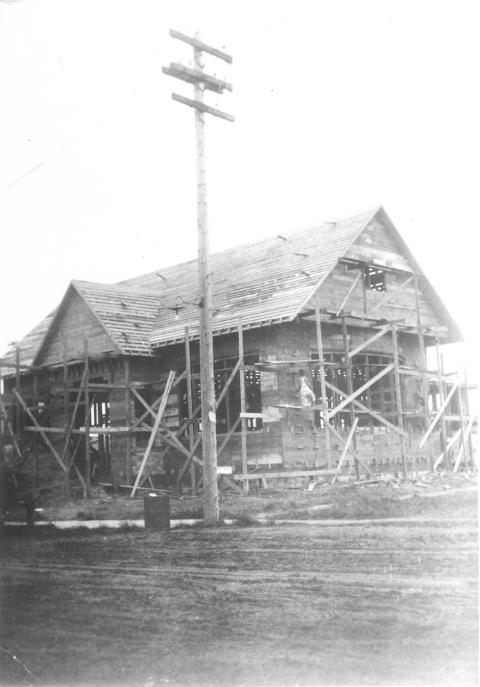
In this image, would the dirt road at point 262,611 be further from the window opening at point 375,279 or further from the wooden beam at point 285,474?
the window opening at point 375,279

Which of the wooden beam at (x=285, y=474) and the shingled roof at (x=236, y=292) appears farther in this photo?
the shingled roof at (x=236, y=292)

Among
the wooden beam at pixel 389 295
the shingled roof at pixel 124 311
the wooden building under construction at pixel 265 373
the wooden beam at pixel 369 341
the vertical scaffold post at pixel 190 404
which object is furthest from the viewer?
the shingled roof at pixel 124 311

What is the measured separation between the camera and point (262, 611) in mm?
6855

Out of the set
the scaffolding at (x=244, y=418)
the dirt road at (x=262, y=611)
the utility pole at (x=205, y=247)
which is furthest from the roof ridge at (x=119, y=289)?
the dirt road at (x=262, y=611)

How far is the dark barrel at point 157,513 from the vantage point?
40.9ft

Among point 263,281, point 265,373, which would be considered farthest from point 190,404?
point 263,281

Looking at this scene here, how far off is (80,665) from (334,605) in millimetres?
2271

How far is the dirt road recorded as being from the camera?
5641mm

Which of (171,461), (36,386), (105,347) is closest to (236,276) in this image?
(105,347)

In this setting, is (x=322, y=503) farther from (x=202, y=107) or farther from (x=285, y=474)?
(x=202, y=107)

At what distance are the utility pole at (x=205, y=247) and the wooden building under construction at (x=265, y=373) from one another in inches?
182

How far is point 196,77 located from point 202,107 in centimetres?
50

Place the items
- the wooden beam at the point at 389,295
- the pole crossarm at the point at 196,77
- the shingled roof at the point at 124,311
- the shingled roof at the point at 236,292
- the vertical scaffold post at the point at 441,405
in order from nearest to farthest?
the pole crossarm at the point at 196,77
the shingled roof at the point at 236,292
the vertical scaffold post at the point at 441,405
the wooden beam at the point at 389,295
the shingled roof at the point at 124,311

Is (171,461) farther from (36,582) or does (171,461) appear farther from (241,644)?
(241,644)
